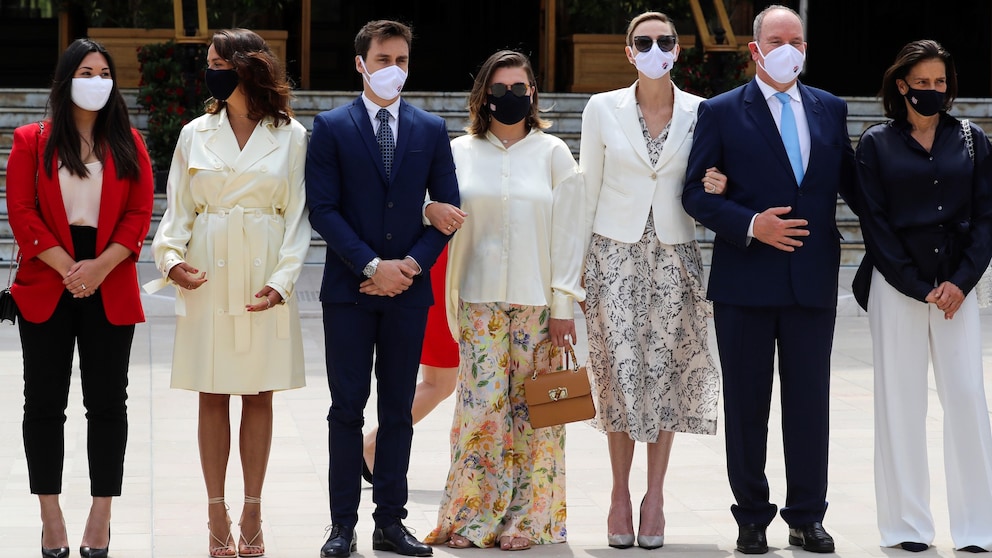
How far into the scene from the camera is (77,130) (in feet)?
16.6

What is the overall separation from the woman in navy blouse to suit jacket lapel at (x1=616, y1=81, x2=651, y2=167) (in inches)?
32.0

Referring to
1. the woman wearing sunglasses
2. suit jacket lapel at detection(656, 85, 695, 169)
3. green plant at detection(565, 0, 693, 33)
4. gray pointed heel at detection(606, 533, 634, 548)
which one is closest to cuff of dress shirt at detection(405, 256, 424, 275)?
the woman wearing sunglasses

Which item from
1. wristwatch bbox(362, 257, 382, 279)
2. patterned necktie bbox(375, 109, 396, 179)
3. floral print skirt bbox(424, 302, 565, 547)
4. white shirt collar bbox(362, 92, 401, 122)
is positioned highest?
white shirt collar bbox(362, 92, 401, 122)

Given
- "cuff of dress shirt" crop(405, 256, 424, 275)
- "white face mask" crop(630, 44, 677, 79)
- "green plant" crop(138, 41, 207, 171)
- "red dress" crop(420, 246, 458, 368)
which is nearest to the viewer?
"cuff of dress shirt" crop(405, 256, 424, 275)

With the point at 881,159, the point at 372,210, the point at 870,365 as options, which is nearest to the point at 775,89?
the point at 881,159

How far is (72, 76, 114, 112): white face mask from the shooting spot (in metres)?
5.00

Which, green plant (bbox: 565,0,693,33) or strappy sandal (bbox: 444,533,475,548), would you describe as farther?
green plant (bbox: 565,0,693,33)

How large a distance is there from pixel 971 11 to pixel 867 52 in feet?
4.64

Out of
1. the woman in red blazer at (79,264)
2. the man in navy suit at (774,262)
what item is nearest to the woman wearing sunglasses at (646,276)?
the man in navy suit at (774,262)

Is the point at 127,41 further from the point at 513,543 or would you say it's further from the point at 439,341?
the point at 513,543

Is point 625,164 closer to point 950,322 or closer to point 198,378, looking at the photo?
point 950,322

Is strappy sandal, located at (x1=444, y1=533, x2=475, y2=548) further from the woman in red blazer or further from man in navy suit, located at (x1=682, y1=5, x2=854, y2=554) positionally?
the woman in red blazer

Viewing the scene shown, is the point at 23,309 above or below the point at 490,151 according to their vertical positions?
below

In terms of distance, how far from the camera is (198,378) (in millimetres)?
5059
